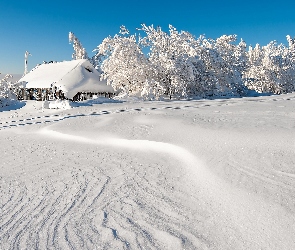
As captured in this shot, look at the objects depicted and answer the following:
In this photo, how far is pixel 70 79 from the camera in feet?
75.8

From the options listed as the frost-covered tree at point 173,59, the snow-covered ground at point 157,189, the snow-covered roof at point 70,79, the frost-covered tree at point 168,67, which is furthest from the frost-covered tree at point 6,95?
the snow-covered ground at point 157,189

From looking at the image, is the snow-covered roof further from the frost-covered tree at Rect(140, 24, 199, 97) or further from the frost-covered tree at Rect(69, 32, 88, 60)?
the frost-covered tree at Rect(69, 32, 88, 60)

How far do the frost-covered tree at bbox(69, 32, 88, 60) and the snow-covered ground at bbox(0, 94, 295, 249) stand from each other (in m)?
37.7

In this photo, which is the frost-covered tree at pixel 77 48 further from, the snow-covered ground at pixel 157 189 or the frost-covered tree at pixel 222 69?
the snow-covered ground at pixel 157 189

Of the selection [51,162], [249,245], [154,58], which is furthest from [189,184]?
[154,58]

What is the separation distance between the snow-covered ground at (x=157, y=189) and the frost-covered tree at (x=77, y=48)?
3769 cm

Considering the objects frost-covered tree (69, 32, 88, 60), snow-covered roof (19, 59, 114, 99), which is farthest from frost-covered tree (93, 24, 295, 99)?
frost-covered tree (69, 32, 88, 60)

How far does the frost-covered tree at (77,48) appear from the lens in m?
40.5

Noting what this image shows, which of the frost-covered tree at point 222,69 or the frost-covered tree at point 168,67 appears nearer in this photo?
the frost-covered tree at point 168,67

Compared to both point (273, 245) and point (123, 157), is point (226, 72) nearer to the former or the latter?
point (123, 157)

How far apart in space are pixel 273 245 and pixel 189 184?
48.3 inches

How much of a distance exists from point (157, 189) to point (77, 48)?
4131cm

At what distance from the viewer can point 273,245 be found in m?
1.94

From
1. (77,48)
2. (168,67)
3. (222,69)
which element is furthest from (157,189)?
(77,48)
